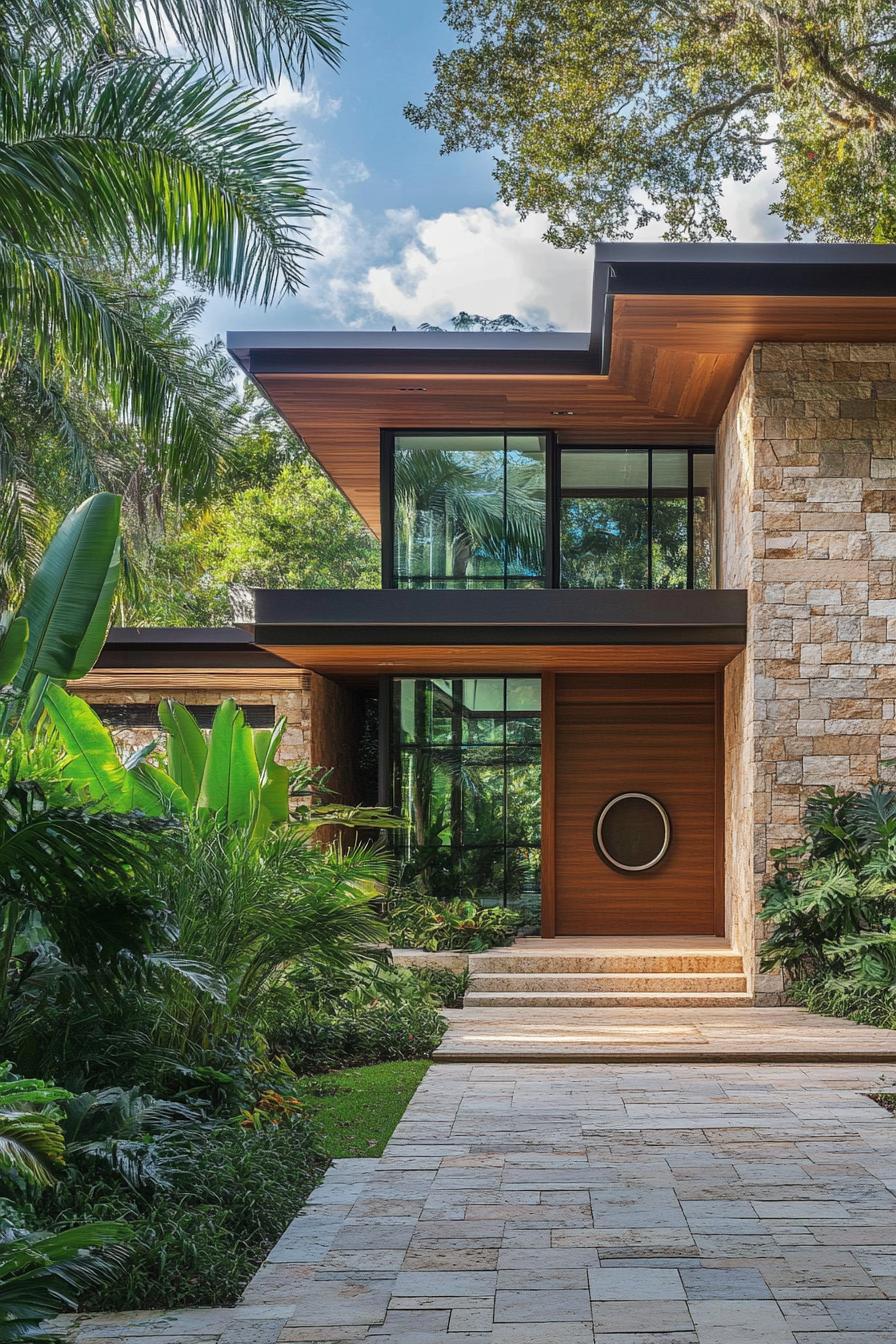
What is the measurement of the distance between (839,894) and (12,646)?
676 centimetres

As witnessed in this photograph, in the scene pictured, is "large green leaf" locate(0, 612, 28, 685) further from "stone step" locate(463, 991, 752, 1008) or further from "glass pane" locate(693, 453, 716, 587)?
"glass pane" locate(693, 453, 716, 587)

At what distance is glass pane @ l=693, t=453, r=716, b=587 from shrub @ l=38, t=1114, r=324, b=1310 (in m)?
9.25

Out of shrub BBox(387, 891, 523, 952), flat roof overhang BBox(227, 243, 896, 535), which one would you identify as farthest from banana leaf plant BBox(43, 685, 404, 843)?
flat roof overhang BBox(227, 243, 896, 535)

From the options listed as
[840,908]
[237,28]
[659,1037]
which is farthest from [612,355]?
[659,1037]

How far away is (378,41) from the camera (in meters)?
75.7

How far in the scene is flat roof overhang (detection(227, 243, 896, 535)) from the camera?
9.91 m

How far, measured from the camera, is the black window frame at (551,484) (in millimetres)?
13992

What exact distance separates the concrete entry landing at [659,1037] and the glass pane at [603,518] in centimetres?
493

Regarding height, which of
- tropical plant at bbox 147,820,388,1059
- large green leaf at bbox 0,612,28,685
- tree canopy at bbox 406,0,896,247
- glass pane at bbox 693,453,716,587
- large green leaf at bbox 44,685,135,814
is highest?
tree canopy at bbox 406,0,896,247

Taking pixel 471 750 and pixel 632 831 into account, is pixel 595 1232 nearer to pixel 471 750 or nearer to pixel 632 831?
pixel 471 750

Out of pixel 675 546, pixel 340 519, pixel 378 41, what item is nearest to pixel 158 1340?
pixel 675 546

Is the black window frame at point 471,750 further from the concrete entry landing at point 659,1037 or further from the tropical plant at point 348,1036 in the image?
the tropical plant at point 348,1036

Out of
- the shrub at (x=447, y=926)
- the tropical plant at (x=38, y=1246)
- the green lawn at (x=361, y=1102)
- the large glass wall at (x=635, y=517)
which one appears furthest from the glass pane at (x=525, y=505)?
the tropical plant at (x=38, y=1246)

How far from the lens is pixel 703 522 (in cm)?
1410
